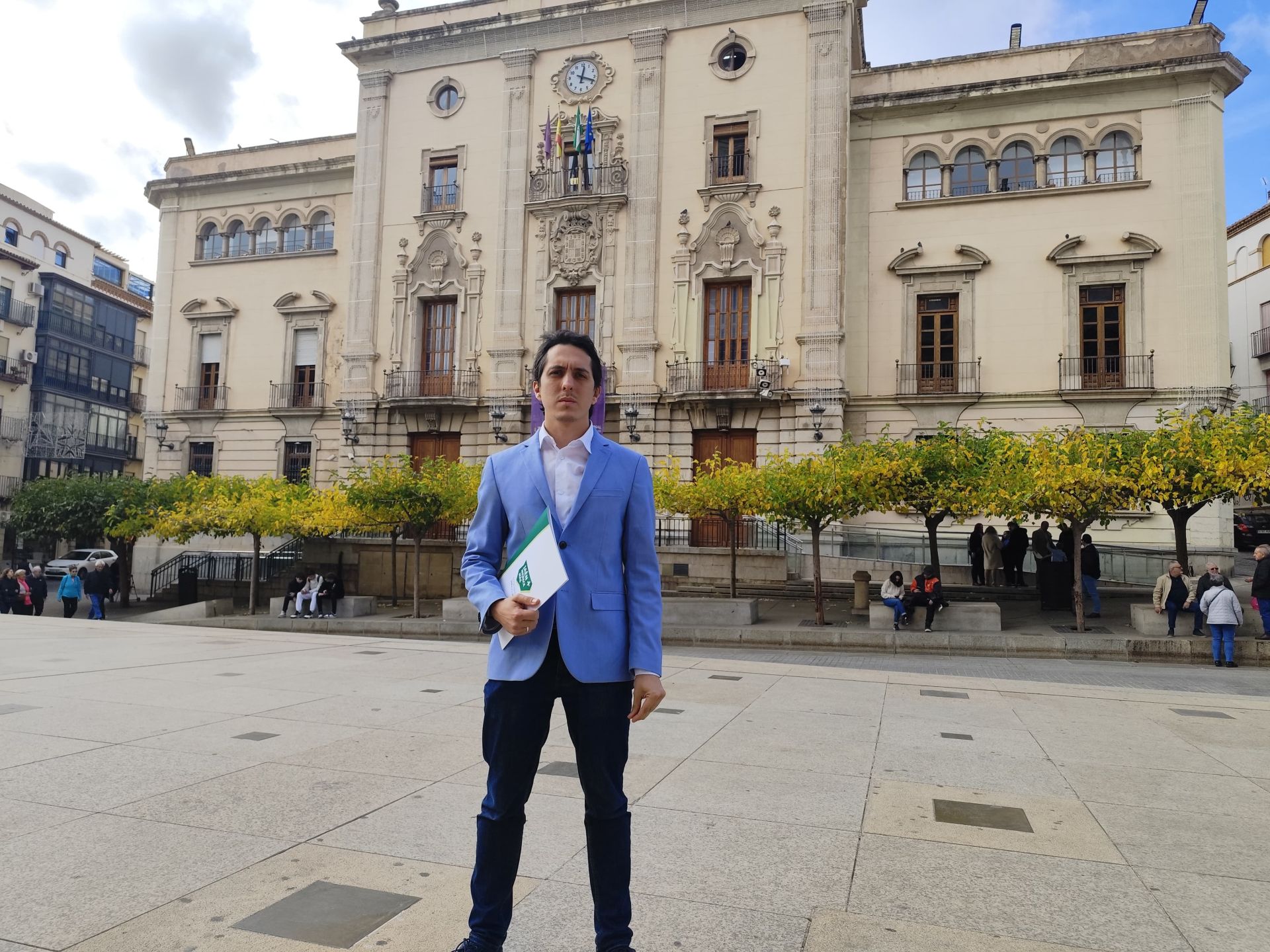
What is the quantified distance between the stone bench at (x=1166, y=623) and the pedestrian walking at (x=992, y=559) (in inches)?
247

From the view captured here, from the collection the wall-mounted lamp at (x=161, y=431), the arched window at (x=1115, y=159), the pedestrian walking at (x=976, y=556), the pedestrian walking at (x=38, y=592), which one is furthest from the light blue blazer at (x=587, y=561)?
the wall-mounted lamp at (x=161, y=431)

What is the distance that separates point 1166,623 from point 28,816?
1594 centimetres

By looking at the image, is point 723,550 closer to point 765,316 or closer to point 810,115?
point 765,316

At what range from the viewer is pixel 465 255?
92.6 ft

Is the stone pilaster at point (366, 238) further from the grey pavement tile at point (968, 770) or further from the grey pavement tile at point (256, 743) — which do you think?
the grey pavement tile at point (968, 770)

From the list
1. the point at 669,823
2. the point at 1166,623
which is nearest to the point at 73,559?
the point at 1166,623

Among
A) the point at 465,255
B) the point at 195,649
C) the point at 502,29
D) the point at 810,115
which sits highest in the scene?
the point at 502,29

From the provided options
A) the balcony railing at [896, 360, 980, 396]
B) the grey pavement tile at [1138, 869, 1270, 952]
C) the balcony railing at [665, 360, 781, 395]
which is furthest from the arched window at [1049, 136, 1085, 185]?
the grey pavement tile at [1138, 869, 1270, 952]

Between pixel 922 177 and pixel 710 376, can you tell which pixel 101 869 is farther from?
pixel 922 177

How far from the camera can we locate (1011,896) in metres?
3.40

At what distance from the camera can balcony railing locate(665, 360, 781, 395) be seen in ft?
81.9

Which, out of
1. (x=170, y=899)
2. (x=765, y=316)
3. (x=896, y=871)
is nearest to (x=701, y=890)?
(x=896, y=871)

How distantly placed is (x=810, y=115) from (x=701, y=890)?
83.8 ft

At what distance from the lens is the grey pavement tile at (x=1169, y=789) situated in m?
4.78
